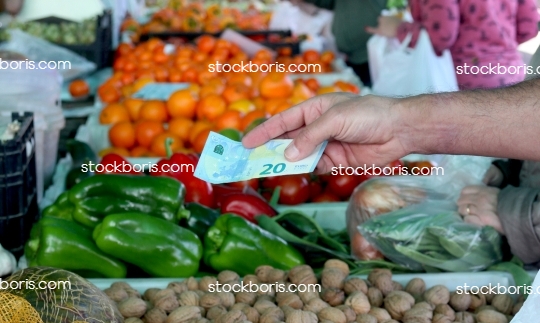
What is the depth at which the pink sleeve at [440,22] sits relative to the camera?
3463 millimetres

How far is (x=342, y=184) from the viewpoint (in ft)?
9.02

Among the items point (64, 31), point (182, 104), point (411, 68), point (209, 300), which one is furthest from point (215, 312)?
point (64, 31)

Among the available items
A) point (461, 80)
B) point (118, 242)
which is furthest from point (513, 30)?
point (118, 242)

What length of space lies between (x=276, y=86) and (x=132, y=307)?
2.15 metres

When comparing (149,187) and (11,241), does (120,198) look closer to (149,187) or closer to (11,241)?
(149,187)

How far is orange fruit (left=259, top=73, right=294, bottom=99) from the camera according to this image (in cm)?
365

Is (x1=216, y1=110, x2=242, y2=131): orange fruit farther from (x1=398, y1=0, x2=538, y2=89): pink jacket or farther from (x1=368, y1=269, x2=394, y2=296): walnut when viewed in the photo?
(x1=368, y1=269, x2=394, y2=296): walnut

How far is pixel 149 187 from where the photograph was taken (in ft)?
7.34

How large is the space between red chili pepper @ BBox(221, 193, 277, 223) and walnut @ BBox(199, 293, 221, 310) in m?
0.62

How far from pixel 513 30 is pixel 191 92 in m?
1.83

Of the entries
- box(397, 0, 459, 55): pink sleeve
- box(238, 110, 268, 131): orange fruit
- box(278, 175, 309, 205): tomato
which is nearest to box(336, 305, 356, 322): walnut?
box(278, 175, 309, 205): tomato

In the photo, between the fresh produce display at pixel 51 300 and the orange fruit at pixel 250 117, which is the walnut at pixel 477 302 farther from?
the orange fruit at pixel 250 117

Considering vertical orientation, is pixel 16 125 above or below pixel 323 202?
above
